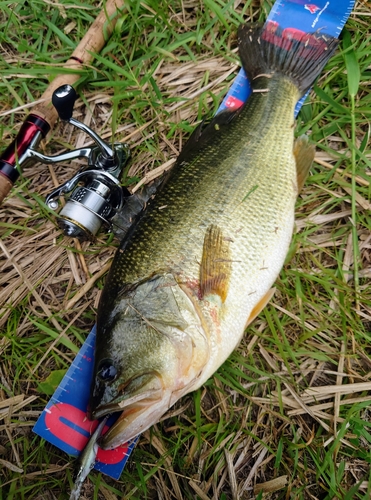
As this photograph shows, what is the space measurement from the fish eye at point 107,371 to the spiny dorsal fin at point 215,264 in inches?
22.4

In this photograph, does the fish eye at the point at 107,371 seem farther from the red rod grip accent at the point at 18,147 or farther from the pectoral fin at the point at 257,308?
the red rod grip accent at the point at 18,147

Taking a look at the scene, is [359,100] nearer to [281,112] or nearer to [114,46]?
[281,112]

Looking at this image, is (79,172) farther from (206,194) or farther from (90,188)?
(206,194)

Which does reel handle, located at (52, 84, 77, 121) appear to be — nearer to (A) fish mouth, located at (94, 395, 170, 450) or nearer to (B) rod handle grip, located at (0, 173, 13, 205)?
(B) rod handle grip, located at (0, 173, 13, 205)

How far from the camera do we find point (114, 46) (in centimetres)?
288

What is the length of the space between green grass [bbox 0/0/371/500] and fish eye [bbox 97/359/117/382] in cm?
72

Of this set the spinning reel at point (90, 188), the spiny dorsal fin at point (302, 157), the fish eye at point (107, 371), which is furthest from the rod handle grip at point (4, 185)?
the spiny dorsal fin at point (302, 157)

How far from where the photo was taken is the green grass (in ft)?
7.86

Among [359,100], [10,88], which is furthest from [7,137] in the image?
[359,100]

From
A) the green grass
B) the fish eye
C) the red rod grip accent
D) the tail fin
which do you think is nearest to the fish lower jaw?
the fish eye

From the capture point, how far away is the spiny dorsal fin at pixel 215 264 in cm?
203

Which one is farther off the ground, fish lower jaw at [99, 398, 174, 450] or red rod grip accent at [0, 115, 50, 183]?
red rod grip accent at [0, 115, 50, 183]

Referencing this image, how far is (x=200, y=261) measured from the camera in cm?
206

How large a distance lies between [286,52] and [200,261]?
1574 mm
